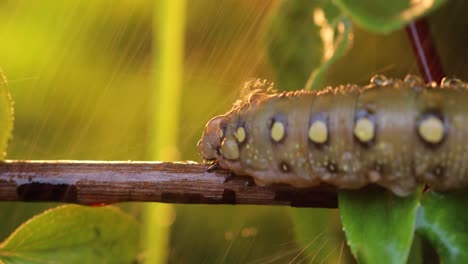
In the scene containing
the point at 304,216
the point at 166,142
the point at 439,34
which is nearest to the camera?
the point at 304,216

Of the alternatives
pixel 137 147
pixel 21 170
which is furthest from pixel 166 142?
pixel 21 170

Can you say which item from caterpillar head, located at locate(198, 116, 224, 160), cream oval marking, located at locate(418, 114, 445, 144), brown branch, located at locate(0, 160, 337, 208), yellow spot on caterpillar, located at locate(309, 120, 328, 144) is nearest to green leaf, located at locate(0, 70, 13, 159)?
brown branch, located at locate(0, 160, 337, 208)

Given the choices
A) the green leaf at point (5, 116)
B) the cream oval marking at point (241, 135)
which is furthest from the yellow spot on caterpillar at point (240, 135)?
the green leaf at point (5, 116)

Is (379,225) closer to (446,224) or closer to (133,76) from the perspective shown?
(446,224)

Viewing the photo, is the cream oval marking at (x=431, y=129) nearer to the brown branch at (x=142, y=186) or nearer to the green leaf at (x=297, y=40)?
the brown branch at (x=142, y=186)

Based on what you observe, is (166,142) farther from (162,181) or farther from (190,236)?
(162,181)

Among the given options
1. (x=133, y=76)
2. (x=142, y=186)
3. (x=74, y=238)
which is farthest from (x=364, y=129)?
(x=133, y=76)
